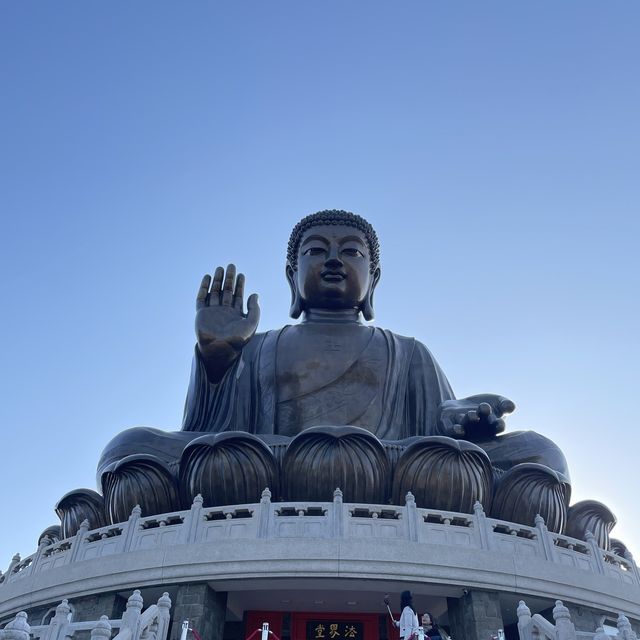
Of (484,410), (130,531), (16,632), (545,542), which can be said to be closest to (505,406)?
(484,410)

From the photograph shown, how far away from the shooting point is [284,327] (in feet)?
45.0

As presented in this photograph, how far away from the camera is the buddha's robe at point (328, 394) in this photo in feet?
40.1

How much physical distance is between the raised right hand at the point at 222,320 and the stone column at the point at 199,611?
4.44 m

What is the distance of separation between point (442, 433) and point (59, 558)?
5439 mm

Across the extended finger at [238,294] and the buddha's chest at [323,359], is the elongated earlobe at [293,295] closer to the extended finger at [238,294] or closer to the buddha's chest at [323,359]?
the buddha's chest at [323,359]

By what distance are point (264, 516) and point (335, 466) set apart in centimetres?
128

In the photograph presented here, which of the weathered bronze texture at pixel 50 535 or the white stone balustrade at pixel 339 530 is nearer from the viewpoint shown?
the white stone balustrade at pixel 339 530

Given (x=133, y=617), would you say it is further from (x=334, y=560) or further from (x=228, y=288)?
(x=228, y=288)

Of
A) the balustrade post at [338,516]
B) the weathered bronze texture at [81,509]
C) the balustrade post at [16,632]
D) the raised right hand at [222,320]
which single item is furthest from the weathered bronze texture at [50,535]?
the balustrade post at [16,632]

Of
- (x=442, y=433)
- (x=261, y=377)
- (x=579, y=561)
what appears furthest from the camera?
(x=261, y=377)

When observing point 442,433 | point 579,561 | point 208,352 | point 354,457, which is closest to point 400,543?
point 354,457

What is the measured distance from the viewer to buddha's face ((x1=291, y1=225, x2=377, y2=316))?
45.2ft

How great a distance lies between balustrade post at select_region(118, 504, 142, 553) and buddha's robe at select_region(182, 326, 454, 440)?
10.7 ft

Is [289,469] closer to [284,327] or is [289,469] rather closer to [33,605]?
[33,605]
